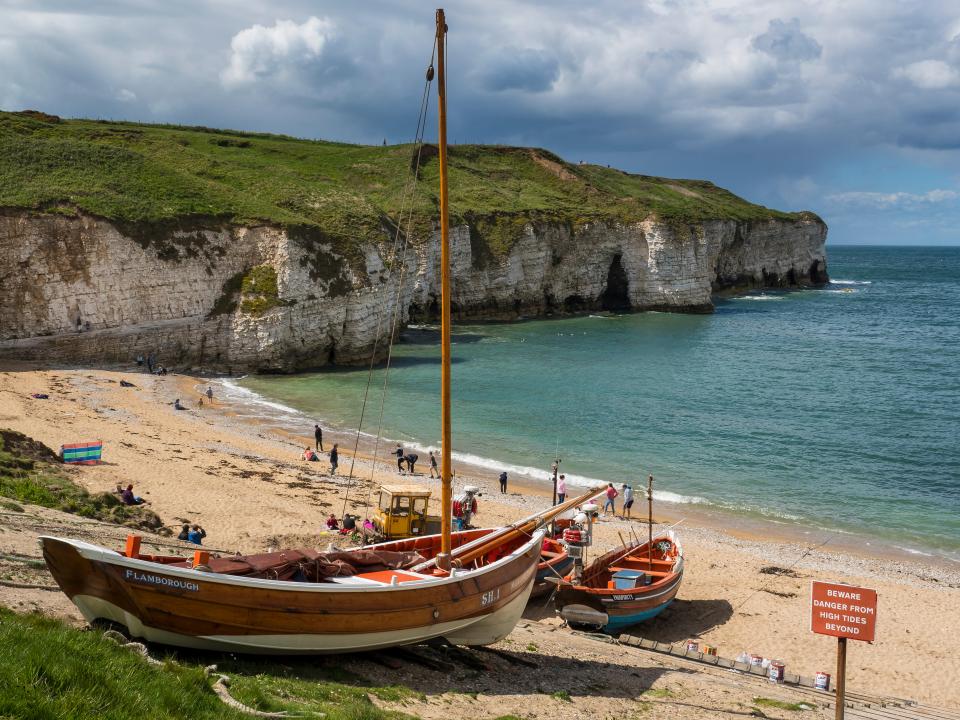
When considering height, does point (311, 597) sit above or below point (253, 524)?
above

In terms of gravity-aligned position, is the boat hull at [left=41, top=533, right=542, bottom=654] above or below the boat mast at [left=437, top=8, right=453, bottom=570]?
below

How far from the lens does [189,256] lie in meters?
54.3

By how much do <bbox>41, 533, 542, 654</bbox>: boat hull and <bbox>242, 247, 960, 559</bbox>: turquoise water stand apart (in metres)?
20.5

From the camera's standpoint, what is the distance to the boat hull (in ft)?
38.7

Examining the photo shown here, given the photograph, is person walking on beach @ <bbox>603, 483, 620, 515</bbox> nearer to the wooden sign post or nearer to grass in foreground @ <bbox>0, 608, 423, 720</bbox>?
the wooden sign post

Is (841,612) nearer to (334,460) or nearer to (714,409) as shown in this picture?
(334,460)

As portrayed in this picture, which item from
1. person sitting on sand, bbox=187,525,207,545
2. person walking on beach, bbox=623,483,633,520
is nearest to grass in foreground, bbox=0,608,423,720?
person sitting on sand, bbox=187,525,207,545

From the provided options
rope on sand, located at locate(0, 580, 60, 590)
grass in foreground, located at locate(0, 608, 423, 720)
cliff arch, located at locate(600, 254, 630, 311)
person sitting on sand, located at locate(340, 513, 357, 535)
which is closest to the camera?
grass in foreground, located at locate(0, 608, 423, 720)

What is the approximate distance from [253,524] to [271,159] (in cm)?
6697

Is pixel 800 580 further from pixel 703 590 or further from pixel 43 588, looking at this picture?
pixel 43 588

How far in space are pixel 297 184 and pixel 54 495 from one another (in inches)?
2210

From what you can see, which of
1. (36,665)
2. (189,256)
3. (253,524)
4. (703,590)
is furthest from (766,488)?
(189,256)

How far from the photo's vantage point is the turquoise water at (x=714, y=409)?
3312cm

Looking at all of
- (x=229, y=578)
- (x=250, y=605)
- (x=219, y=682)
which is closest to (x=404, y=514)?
(x=250, y=605)
